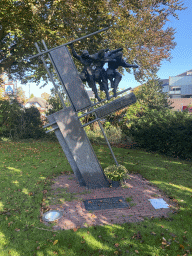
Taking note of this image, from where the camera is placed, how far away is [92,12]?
13.7 metres

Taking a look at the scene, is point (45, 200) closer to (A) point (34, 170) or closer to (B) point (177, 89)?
(A) point (34, 170)

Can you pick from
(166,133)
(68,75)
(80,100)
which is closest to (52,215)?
(80,100)

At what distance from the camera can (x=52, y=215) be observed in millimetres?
5121

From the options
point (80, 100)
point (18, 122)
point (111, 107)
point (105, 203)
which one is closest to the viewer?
point (105, 203)

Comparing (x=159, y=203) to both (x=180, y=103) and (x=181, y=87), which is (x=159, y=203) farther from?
(x=181, y=87)

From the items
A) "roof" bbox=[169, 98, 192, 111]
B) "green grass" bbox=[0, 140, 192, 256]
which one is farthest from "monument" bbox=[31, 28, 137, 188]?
"roof" bbox=[169, 98, 192, 111]

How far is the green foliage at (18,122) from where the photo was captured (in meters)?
17.1

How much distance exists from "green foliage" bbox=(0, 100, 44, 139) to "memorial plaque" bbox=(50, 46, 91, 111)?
11568 mm

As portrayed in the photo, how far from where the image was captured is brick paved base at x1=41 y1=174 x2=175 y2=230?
16.3 ft

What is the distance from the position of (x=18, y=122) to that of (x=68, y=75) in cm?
1217

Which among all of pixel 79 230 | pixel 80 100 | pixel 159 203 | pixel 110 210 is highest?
pixel 80 100

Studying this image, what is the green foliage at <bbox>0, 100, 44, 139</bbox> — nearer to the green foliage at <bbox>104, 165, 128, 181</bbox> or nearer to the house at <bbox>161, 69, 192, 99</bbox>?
the green foliage at <bbox>104, 165, 128, 181</bbox>

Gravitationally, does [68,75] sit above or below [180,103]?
above

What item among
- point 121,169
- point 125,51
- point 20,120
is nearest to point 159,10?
point 125,51
